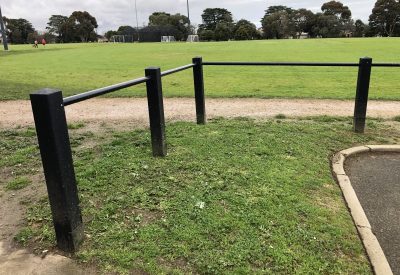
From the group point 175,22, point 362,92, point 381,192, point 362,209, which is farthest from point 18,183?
point 175,22

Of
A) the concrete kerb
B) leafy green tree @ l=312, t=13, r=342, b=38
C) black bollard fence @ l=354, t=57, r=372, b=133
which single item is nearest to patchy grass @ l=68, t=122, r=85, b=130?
the concrete kerb

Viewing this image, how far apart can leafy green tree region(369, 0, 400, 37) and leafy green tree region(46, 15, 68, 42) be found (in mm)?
63921

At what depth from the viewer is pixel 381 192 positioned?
381cm

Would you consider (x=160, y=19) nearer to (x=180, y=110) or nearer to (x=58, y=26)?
(x=58, y=26)

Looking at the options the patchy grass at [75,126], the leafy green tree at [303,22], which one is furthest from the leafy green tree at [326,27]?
Answer: the patchy grass at [75,126]

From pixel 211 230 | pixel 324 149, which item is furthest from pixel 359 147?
pixel 211 230

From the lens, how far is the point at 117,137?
5.62 m

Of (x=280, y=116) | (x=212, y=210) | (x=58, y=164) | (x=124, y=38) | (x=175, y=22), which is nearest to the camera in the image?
(x=58, y=164)

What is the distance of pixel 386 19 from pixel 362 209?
7983 cm

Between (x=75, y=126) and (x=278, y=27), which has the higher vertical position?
(x=75, y=126)

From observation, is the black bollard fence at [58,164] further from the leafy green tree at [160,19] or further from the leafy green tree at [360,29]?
the leafy green tree at [160,19]

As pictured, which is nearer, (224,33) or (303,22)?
(224,33)

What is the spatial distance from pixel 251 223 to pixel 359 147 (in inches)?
101

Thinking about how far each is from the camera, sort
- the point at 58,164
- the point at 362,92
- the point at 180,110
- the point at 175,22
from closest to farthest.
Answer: the point at 58,164
the point at 362,92
the point at 180,110
the point at 175,22
